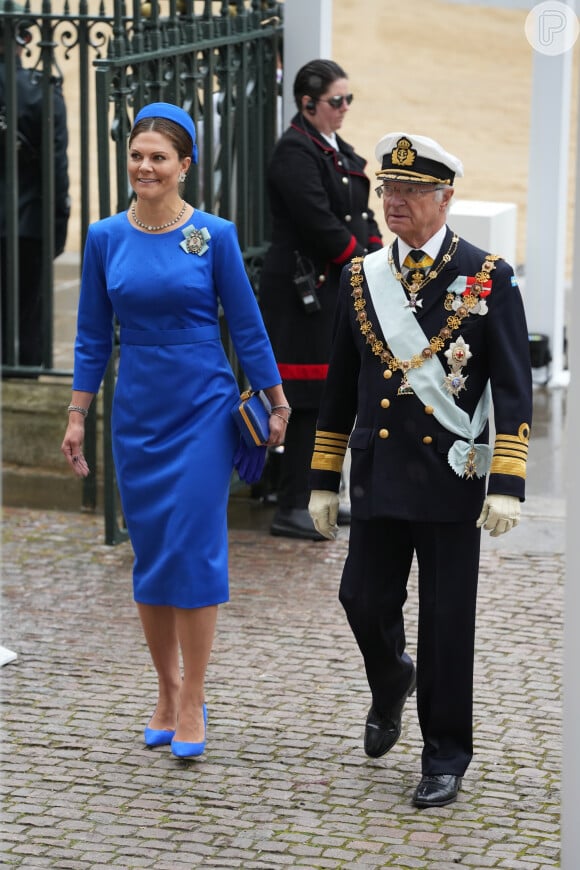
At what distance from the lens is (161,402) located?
16.9ft

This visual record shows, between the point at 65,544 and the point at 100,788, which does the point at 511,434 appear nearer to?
the point at 100,788

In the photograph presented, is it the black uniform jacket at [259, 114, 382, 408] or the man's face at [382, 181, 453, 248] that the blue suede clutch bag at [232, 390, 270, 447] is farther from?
the black uniform jacket at [259, 114, 382, 408]

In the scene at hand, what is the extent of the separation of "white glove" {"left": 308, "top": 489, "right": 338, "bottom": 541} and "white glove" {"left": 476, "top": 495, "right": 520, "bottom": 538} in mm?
528

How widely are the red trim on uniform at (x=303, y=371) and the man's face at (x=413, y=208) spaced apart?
2816 mm

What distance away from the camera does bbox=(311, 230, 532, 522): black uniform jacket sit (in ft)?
15.4

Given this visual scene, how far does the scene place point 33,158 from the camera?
8734 mm

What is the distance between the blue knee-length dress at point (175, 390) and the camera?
514cm

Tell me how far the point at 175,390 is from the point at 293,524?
2.70 m

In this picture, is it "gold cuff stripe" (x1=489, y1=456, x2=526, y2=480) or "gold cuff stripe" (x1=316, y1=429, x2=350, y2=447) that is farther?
"gold cuff stripe" (x1=316, y1=429, x2=350, y2=447)

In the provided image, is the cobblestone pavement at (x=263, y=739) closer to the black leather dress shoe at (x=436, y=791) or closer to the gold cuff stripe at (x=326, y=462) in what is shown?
the black leather dress shoe at (x=436, y=791)

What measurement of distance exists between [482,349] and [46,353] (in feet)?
13.9

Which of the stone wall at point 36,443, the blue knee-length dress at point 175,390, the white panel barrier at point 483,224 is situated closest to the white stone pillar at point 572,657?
the blue knee-length dress at point 175,390

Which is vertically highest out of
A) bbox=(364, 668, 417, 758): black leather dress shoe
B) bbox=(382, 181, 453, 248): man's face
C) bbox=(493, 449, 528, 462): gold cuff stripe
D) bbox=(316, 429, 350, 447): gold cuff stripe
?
bbox=(382, 181, 453, 248): man's face

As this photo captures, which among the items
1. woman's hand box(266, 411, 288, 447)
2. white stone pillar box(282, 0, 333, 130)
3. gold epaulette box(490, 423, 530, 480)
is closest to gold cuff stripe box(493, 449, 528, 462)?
gold epaulette box(490, 423, 530, 480)
